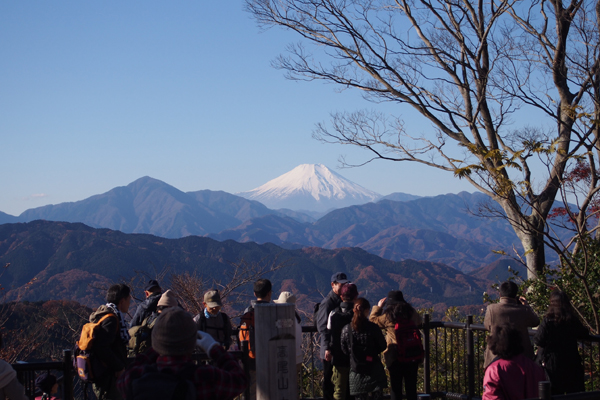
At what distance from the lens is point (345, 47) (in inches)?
479

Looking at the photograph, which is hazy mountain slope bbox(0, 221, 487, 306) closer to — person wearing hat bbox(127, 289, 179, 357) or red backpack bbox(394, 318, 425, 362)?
person wearing hat bbox(127, 289, 179, 357)

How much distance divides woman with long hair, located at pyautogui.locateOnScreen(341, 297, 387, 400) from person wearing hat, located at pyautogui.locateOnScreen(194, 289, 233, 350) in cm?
135

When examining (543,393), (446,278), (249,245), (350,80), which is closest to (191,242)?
(249,245)

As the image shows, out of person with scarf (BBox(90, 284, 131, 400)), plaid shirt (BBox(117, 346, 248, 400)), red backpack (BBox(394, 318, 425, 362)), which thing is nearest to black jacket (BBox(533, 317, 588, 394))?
red backpack (BBox(394, 318, 425, 362))

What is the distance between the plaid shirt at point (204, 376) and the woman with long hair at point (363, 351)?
2375 mm

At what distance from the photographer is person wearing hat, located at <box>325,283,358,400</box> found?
→ 5293 millimetres

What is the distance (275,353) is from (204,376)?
1305 millimetres

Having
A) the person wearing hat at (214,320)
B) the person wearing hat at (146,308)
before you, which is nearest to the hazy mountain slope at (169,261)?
the person wearing hat at (146,308)

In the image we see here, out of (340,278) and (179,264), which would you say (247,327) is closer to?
(340,278)

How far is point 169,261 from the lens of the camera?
337 ft

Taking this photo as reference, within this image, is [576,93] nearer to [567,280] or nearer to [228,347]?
[567,280]

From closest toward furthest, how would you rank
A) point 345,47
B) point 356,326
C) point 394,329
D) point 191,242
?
point 356,326 → point 394,329 → point 345,47 → point 191,242

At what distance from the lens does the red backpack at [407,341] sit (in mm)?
5285

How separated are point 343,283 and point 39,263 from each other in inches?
4440
